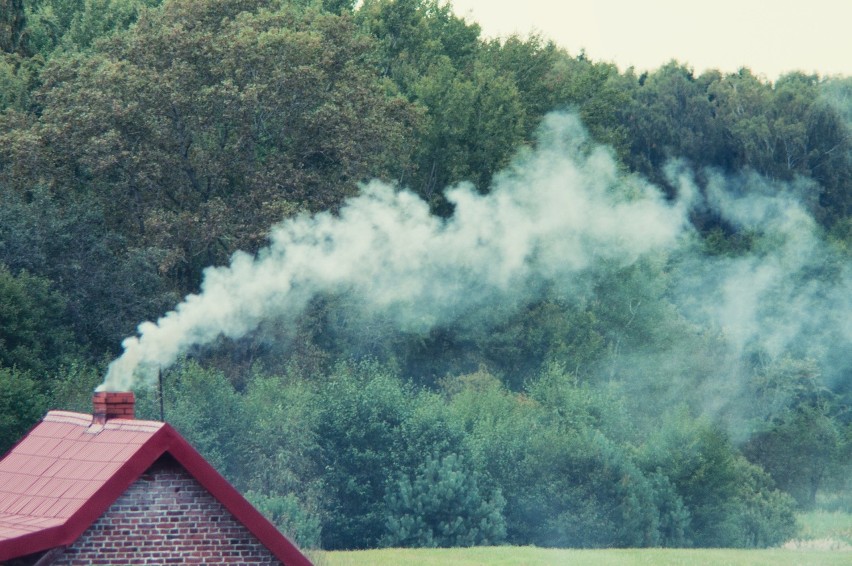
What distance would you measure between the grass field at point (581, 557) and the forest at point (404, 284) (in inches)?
124

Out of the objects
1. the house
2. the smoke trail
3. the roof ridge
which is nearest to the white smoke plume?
the smoke trail

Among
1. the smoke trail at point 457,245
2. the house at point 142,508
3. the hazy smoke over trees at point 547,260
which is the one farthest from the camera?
the hazy smoke over trees at point 547,260

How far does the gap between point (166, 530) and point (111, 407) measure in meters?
1.96

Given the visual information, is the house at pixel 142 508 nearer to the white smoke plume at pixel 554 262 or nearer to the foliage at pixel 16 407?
the white smoke plume at pixel 554 262

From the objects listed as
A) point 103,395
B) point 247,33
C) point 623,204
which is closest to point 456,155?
point 623,204

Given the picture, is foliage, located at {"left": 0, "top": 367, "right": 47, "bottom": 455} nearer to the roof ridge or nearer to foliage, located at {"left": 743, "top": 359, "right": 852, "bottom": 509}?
the roof ridge

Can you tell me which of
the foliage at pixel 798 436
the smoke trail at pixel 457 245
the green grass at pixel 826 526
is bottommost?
the green grass at pixel 826 526

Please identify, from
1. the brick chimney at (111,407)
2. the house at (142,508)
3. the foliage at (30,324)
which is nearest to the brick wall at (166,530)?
the house at (142,508)

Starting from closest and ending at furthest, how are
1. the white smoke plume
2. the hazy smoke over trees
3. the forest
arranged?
the hazy smoke over trees < the white smoke plume < the forest

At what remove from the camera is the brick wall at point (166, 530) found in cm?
1769

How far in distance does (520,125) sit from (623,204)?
18.2 feet

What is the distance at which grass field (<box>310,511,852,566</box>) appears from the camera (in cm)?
3638

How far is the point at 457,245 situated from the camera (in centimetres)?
4934

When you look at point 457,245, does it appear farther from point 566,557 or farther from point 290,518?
point 566,557
